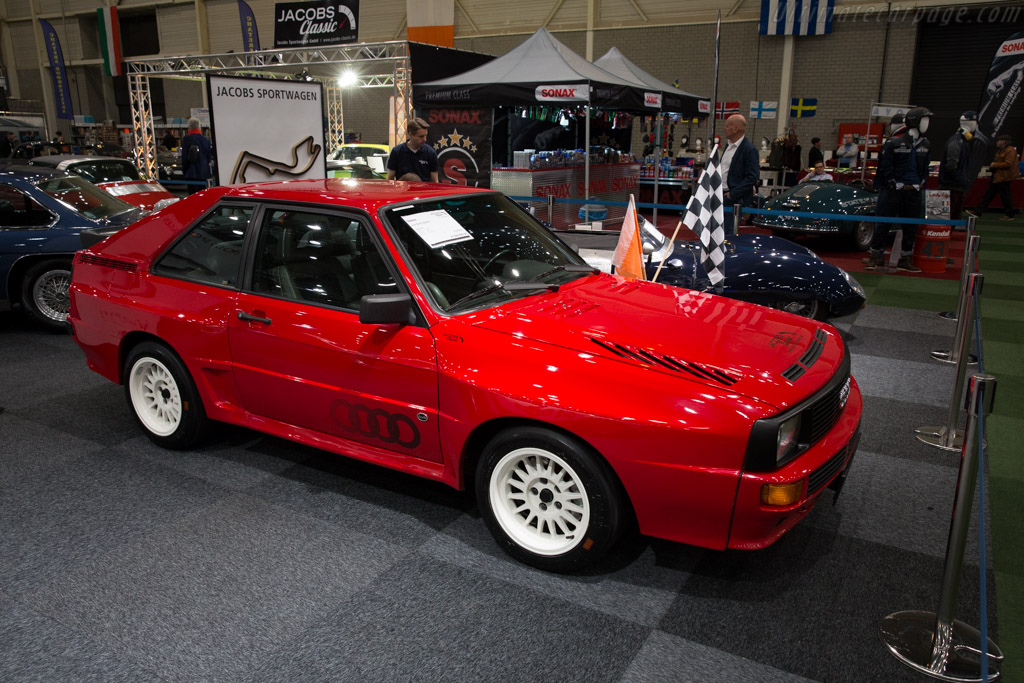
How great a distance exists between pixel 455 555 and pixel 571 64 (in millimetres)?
9874

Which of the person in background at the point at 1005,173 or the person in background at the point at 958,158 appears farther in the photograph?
the person in background at the point at 1005,173

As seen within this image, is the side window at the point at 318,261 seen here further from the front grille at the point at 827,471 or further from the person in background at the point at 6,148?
the person in background at the point at 6,148

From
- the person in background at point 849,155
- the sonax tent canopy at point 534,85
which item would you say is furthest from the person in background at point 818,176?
the person in background at point 849,155

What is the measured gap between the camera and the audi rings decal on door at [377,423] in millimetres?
3066

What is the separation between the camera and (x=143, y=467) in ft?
12.7

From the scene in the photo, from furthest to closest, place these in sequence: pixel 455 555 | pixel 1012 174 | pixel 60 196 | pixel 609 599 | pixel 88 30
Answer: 1. pixel 88 30
2. pixel 1012 174
3. pixel 60 196
4. pixel 455 555
5. pixel 609 599

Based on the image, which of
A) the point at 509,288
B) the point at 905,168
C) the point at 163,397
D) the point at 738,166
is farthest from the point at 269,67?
the point at 509,288

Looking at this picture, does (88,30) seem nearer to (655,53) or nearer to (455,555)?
(655,53)

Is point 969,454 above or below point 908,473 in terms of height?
above

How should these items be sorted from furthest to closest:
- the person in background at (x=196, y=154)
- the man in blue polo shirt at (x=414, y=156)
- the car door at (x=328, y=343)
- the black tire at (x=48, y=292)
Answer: the person in background at (x=196, y=154) < the man in blue polo shirt at (x=414, y=156) < the black tire at (x=48, y=292) < the car door at (x=328, y=343)

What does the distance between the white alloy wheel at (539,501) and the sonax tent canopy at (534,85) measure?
8425 mm

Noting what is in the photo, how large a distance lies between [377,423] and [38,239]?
5.02 meters

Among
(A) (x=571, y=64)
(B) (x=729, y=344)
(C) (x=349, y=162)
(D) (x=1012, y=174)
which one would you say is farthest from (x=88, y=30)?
(B) (x=729, y=344)

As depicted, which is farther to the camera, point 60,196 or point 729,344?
point 60,196
